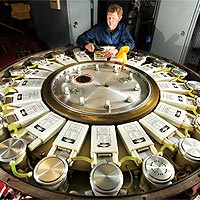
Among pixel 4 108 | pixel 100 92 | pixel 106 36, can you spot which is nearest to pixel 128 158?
pixel 100 92

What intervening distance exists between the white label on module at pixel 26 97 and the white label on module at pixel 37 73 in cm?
38

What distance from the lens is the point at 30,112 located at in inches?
84.2

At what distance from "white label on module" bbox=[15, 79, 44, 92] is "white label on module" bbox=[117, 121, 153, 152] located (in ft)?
4.21

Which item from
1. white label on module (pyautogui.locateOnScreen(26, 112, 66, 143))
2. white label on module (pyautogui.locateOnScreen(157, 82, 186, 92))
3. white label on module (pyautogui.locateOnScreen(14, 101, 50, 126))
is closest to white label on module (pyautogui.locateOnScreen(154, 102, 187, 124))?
white label on module (pyautogui.locateOnScreen(157, 82, 186, 92))

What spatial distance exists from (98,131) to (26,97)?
41.8 inches

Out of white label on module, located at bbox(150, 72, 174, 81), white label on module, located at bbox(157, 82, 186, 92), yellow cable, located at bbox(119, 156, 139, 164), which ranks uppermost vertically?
white label on module, located at bbox(150, 72, 174, 81)

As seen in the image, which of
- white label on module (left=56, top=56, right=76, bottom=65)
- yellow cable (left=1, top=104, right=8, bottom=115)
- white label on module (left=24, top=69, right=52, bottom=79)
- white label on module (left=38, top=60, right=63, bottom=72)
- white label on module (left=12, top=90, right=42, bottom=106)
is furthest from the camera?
white label on module (left=56, top=56, right=76, bottom=65)

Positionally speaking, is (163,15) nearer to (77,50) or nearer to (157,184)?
(77,50)

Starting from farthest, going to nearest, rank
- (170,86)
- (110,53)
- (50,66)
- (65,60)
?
(110,53)
(65,60)
(50,66)
(170,86)

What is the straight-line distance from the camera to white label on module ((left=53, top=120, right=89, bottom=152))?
1.77 meters

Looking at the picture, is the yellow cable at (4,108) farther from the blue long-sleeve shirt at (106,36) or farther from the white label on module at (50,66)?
the blue long-sleeve shirt at (106,36)

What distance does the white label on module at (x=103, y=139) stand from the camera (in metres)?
1.74

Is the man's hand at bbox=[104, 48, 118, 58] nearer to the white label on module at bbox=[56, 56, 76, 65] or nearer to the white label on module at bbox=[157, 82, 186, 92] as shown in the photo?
the white label on module at bbox=[56, 56, 76, 65]

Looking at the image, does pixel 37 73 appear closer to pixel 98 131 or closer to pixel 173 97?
pixel 98 131
